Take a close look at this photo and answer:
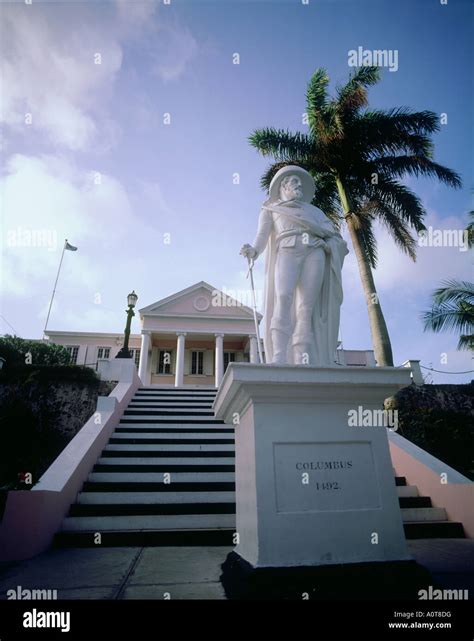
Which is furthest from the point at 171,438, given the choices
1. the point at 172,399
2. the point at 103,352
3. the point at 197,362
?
the point at 103,352

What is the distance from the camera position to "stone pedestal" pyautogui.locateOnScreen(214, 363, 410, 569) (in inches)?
90.7

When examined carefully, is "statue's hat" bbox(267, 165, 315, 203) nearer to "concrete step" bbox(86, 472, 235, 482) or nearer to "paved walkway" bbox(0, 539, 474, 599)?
"paved walkway" bbox(0, 539, 474, 599)

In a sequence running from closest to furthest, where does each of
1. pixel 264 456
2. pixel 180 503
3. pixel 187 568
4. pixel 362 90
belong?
pixel 264 456 < pixel 187 568 < pixel 180 503 < pixel 362 90

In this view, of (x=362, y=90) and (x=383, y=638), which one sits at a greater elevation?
(x=362, y=90)

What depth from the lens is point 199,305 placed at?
896 inches

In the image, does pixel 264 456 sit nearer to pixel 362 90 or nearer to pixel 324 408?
pixel 324 408

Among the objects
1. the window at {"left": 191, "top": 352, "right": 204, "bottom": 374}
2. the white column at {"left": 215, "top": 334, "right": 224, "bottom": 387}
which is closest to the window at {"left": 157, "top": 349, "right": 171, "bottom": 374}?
the window at {"left": 191, "top": 352, "right": 204, "bottom": 374}

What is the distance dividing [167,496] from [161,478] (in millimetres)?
506

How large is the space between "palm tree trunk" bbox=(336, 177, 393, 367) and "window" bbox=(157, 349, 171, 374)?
14.9 metres

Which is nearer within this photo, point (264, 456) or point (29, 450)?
point (264, 456)

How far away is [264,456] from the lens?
2447mm

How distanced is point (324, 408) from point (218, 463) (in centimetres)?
427

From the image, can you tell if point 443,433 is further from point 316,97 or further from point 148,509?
point 316,97

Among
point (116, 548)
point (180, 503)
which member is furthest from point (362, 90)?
point (116, 548)
